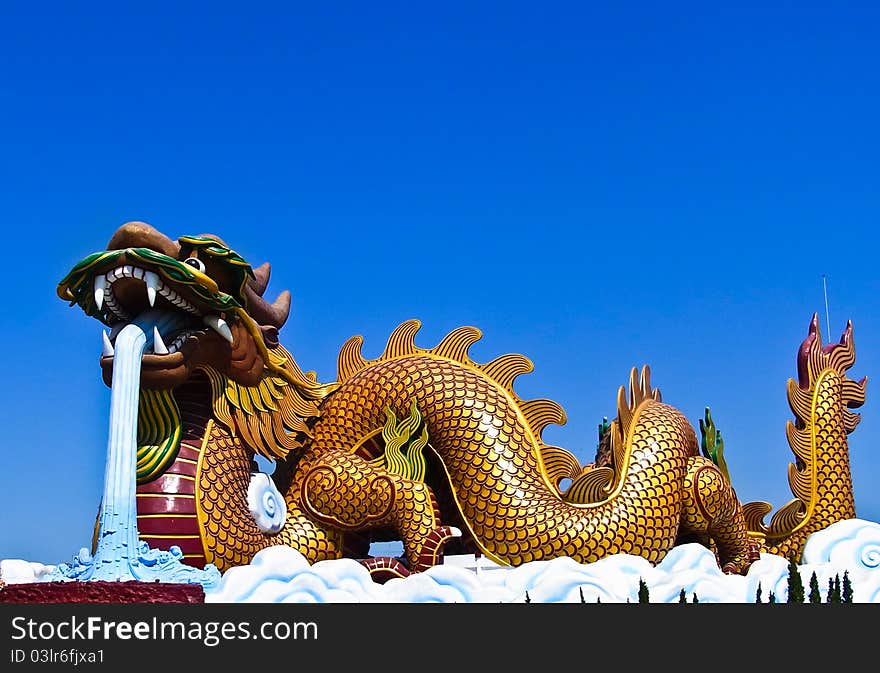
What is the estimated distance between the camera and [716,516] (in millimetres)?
12594

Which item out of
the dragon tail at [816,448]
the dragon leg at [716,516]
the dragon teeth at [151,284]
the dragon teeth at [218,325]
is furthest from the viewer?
the dragon tail at [816,448]

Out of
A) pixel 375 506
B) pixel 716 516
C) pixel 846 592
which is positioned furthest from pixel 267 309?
pixel 846 592

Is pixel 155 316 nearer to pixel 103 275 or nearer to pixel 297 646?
pixel 103 275

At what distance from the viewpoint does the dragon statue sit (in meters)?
9.84

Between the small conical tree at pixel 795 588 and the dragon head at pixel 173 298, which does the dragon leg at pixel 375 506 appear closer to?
the dragon head at pixel 173 298

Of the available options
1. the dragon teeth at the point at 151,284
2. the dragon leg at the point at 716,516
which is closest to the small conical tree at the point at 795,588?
the dragon leg at the point at 716,516

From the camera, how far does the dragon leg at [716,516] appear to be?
12391 millimetres

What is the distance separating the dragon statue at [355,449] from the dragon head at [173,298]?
2cm

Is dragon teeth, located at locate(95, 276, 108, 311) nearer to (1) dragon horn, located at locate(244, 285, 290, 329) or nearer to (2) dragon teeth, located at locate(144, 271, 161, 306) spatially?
(2) dragon teeth, located at locate(144, 271, 161, 306)

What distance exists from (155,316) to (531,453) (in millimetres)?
4381

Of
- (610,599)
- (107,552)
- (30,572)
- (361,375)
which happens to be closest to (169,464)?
(107,552)

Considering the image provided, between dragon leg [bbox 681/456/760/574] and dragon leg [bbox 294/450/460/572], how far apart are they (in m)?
3.20

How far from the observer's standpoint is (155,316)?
9992 mm

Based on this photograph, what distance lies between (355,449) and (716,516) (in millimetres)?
4461
